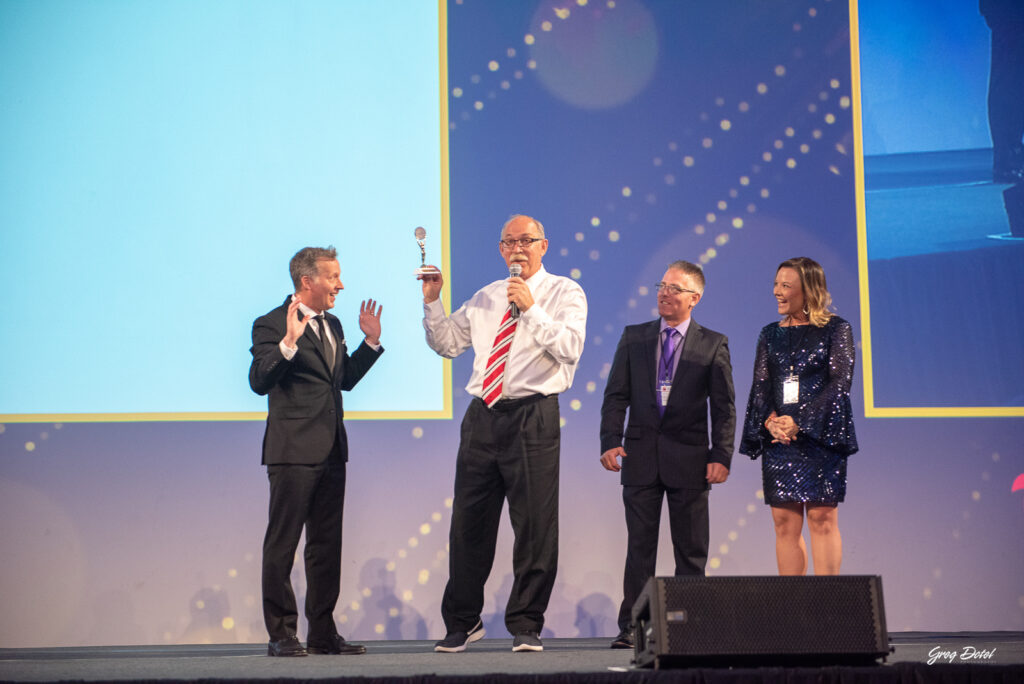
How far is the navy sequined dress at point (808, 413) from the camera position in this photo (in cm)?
339

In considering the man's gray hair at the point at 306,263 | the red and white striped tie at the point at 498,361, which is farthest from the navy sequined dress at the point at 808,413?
the man's gray hair at the point at 306,263

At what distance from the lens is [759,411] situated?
11.6 ft

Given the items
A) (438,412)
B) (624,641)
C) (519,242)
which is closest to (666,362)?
(519,242)

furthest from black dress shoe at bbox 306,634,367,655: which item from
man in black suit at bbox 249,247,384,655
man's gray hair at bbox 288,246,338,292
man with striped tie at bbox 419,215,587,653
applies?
man's gray hair at bbox 288,246,338,292

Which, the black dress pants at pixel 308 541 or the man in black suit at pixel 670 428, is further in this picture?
the man in black suit at pixel 670 428

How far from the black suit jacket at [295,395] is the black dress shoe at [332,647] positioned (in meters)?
0.66

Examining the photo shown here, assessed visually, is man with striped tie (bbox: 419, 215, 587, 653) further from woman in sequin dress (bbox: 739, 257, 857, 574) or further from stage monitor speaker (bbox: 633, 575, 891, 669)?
stage monitor speaker (bbox: 633, 575, 891, 669)

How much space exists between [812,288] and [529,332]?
40.4 inches

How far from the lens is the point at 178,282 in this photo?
14.6 ft

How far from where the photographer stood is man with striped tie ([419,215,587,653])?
345cm

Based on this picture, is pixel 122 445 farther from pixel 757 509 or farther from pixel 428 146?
pixel 757 509

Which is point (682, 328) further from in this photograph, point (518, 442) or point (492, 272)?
point (492, 272)

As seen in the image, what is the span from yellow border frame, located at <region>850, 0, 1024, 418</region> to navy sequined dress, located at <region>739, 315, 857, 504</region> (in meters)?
1.19

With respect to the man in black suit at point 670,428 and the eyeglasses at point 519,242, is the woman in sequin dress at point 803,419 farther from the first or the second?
the eyeglasses at point 519,242
